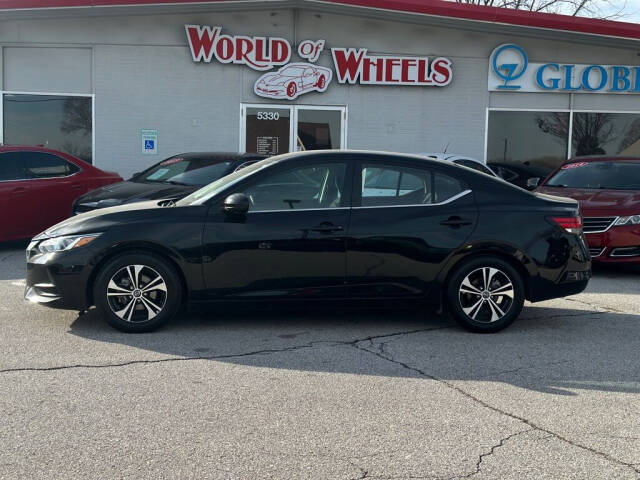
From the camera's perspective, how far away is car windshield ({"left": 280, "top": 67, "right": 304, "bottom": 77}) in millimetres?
16422

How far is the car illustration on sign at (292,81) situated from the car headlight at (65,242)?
10.5 m

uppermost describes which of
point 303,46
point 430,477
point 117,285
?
point 303,46

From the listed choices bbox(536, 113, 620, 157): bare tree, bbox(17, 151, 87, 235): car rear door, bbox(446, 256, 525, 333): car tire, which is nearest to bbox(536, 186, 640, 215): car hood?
bbox(446, 256, 525, 333): car tire

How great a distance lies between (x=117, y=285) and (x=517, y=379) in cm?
322

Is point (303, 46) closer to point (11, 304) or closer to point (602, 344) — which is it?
point (11, 304)

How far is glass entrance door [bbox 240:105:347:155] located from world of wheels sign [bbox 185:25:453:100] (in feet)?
1.18

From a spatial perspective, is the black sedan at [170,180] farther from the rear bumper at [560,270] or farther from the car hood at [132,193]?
the rear bumper at [560,270]

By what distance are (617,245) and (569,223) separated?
11.1 feet

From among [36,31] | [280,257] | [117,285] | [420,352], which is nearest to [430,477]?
[420,352]

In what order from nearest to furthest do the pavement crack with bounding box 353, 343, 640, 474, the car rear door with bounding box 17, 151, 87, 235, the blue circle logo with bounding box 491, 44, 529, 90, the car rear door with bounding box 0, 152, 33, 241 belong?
1. the pavement crack with bounding box 353, 343, 640, 474
2. the car rear door with bounding box 0, 152, 33, 241
3. the car rear door with bounding box 17, 151, 87, 235
4. the blue circle logo with bounding box 491, 44, 529, 90

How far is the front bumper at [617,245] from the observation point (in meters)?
9.74

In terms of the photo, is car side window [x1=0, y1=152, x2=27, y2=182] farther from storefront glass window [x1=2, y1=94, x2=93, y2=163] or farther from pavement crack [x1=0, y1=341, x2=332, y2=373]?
pavement crack [x1=0, y1=341, x2=332, y2=373]

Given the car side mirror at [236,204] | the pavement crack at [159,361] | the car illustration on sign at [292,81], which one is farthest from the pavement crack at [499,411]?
the car illustration on sign at [292,81]

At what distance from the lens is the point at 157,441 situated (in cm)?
412
